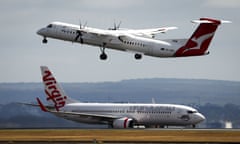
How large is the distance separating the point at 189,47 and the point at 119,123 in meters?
19.0

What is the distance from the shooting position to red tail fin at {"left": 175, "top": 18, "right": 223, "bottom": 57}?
12731 centimetres

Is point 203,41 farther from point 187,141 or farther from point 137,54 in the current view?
point 187,141

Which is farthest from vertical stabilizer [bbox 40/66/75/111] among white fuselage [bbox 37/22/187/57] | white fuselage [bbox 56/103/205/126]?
white fuselage [bbox 37/22/187/57]

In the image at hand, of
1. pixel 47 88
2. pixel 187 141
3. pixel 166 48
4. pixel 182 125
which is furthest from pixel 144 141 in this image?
pixel 47 88

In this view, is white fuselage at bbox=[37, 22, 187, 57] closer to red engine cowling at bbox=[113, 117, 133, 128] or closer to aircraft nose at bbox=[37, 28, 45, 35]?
aircraft nose at bbox=[37, 28, 45, 35]

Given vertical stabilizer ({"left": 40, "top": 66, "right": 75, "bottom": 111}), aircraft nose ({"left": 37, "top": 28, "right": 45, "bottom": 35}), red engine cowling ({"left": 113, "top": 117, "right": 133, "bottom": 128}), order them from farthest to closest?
vertical stabilizer ({"left": 40, "top": 66, "right": 75, "bottom": 111})
red engine cowling ({"left": 113, "top": 117, "right": 133, "bottom": 128})
aircraft nose ({"left": 37, "top": 28, "right": 45, "bottom": 35})

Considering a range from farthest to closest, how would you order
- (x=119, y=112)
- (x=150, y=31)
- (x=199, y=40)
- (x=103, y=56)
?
(x=119, y=112) < (x=150, y=31) < (x=199, y=40) < (x=103, y=56)

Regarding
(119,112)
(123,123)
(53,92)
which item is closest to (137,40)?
(123,123)

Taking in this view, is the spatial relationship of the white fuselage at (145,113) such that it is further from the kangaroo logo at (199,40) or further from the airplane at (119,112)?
the kangaroo logo at (199,40)

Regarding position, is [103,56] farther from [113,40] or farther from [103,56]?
[113,40]

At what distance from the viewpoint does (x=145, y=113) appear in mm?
142500

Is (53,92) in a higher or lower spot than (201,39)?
lower

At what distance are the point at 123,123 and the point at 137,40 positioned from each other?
15.2 metres

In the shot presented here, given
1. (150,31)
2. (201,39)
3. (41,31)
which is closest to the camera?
(201,39)
